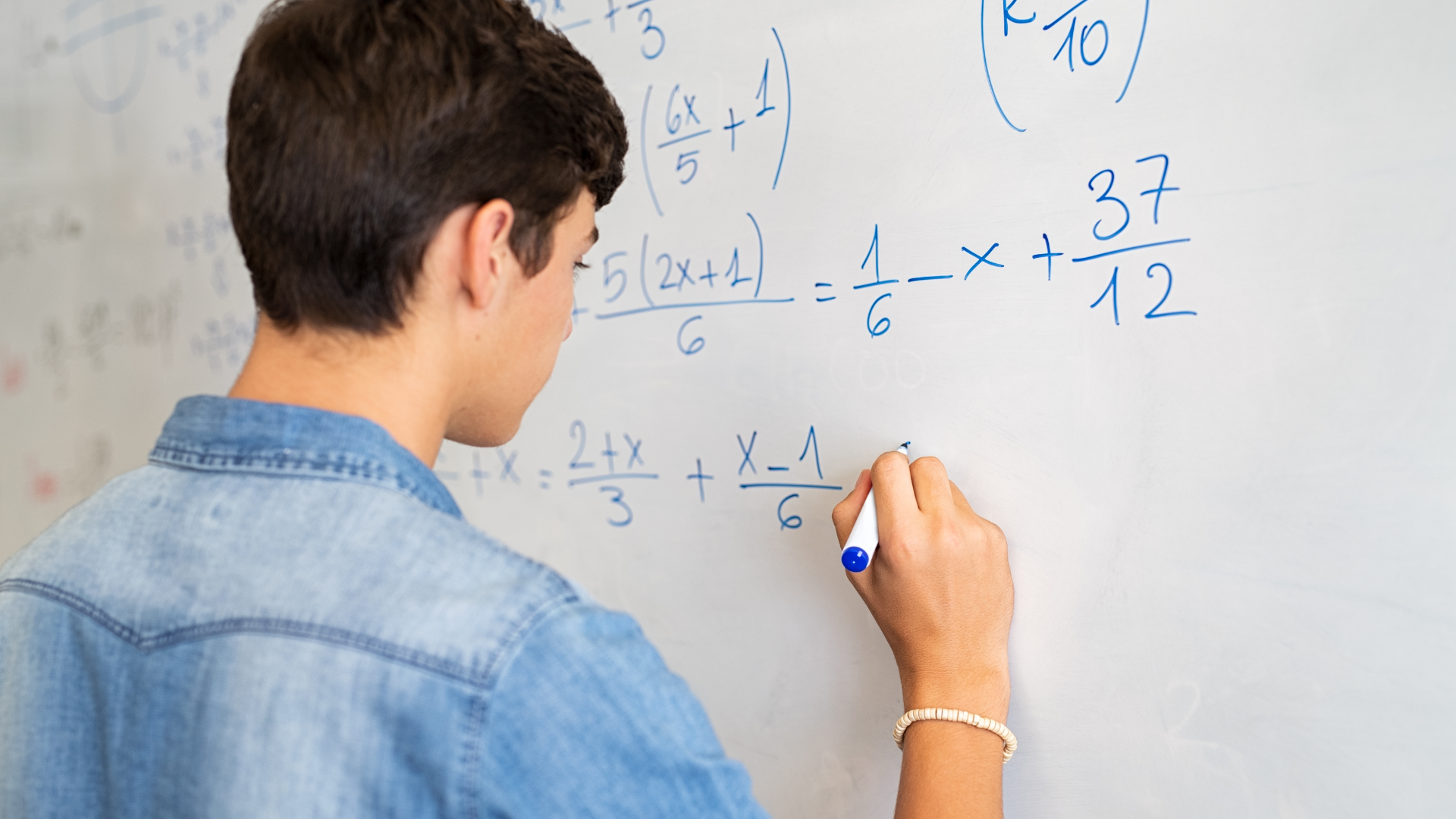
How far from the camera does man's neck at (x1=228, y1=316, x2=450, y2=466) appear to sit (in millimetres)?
507

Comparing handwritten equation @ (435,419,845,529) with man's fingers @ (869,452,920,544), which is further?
handwritten equation @ (435,419,845,529)

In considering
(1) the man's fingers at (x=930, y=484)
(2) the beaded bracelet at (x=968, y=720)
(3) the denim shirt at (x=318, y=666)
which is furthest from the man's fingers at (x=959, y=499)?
(3) the denim shirt at (x=318, y=666)

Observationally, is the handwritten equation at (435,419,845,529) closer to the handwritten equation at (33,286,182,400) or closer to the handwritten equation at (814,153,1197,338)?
the handwritten equation at (814,153,1197,338)

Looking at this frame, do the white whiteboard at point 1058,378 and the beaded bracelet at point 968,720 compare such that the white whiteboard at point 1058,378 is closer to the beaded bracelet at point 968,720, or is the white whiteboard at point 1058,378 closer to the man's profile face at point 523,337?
the beaded bracelet at point 968,720

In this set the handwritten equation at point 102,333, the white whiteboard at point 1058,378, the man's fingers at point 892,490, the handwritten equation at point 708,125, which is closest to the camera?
the white whiteboard at point 1058,378

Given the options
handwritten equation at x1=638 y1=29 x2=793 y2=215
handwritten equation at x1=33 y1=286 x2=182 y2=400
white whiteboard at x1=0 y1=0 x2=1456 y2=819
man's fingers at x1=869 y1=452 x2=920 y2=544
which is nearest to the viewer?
white whiteboard at x1=0 y1=0 x2=1456 y2=819

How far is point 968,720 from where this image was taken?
1.99ft

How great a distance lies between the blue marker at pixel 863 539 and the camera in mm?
609

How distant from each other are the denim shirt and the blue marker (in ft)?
0.62

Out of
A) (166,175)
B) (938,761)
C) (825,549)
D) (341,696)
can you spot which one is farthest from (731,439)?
(166,175)

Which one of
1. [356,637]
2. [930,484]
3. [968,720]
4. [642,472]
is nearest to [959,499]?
[930,484]

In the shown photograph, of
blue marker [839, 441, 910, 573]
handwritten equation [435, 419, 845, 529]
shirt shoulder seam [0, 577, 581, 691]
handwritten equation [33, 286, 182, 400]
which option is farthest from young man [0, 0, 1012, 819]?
handwritten equation [33, 286, 182, 400]

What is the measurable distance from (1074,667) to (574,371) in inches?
20.5

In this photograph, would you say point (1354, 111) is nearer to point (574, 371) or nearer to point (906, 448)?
point (906, 448)
